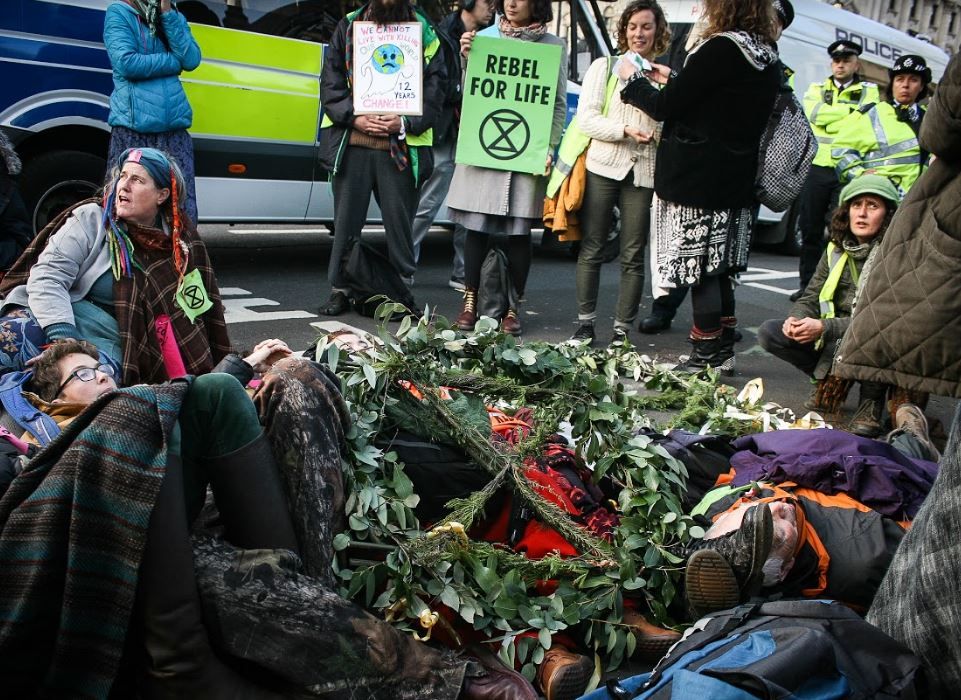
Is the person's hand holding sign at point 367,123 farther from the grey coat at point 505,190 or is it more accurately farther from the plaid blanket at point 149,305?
the plaid blanket at point 149,305

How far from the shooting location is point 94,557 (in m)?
2.15

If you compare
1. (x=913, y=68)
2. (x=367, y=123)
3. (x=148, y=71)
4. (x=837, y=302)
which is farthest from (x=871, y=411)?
(x=148, y=71)

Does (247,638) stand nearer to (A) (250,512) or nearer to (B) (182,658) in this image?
(B) (182,658)

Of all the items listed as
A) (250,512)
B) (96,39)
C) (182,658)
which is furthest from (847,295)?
(96,39)

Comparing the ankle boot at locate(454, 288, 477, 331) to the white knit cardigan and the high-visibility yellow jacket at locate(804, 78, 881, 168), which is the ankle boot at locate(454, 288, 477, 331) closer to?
the white knit cardigan

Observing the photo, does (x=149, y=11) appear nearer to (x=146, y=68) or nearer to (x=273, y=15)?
(x=146, y=68)

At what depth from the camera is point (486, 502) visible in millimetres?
2992

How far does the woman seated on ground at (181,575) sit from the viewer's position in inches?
85.0

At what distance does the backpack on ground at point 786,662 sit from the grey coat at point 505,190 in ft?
14.1

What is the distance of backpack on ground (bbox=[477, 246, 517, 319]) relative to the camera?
655 centimetres

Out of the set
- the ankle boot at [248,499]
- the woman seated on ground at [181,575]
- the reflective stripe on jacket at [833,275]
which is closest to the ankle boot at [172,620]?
the woman seated on ground at [181,575]

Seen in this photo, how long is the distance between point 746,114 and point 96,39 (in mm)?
4390

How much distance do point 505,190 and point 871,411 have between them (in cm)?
273

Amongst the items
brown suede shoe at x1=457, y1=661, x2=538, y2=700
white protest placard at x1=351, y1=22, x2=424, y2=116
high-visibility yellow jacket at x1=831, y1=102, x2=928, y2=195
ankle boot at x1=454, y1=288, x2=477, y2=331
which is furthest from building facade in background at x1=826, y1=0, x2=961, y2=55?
brown suede shoe at x1=457, y1=661, x2=538, y2=700
